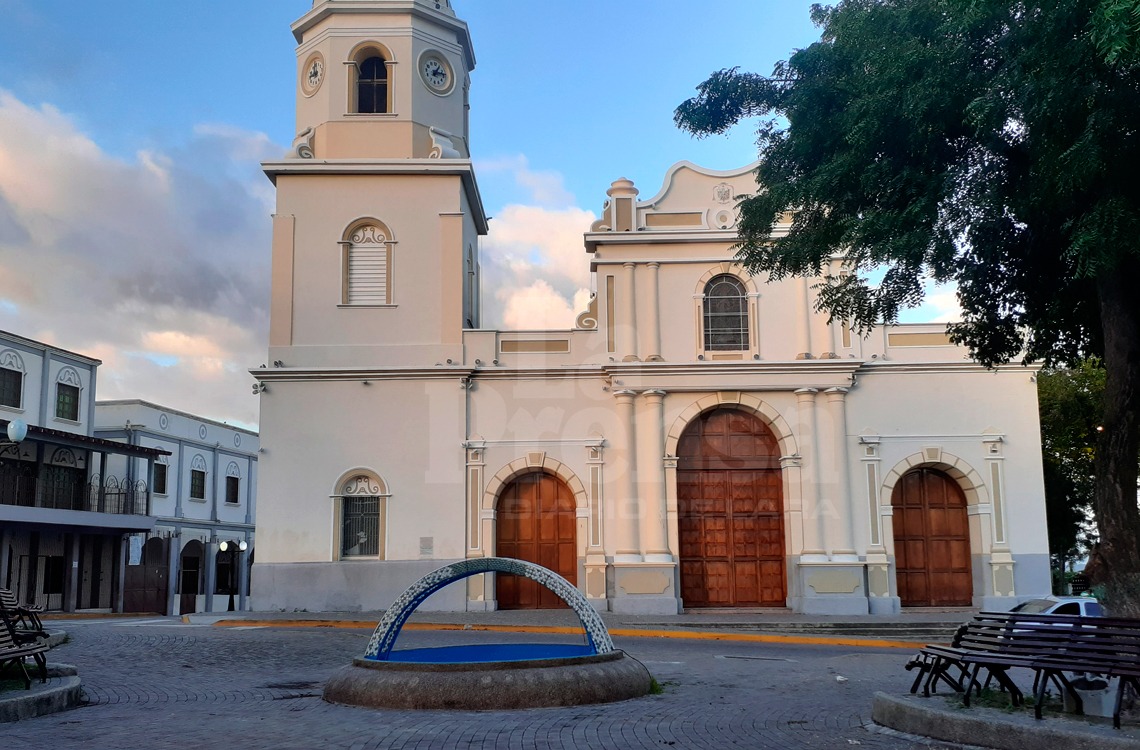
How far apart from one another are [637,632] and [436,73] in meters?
13.8

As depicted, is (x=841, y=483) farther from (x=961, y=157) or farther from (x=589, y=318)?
(x=961, y=157)

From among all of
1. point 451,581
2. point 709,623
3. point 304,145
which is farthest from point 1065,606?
point 304,145

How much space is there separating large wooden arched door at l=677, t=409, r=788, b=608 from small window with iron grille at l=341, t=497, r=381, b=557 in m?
6.46

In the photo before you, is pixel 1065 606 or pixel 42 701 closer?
pixel 42 701

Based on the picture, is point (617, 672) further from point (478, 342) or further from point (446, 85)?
point (446, 85)

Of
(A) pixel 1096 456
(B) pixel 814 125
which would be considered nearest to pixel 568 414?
(B) pixel 814 125

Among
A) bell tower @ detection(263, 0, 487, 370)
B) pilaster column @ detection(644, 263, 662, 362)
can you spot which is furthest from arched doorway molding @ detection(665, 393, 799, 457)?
bell tower @ detection(263, 0, 487, 370)

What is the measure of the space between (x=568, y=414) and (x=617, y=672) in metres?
13.4

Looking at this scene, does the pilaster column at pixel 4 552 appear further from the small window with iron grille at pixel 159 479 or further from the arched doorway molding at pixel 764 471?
the arched doorway molding at pixel 764 471

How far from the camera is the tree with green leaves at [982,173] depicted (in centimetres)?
812

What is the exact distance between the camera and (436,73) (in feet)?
81.6

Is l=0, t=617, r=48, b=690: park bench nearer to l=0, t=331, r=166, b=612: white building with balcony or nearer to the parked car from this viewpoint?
the parked car

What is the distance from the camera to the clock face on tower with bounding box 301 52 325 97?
2448cm

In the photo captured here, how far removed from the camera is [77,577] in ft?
109
